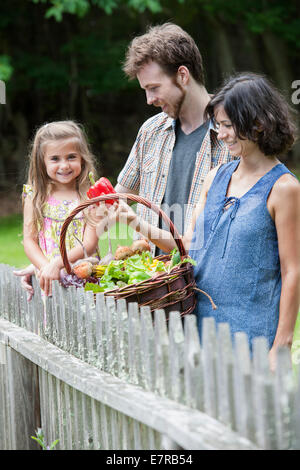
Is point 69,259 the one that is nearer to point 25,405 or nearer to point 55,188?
point 55,188

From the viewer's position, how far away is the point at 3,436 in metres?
3.49

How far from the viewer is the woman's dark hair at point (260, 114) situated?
102 inches

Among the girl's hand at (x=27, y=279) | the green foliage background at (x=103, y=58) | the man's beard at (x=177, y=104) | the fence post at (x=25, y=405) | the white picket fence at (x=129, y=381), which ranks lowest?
the fence post at (x=25, y=405)

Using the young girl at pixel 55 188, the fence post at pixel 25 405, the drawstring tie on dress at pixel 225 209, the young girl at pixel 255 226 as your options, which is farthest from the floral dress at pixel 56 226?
the drawstring tie on dress at pixel 225 209

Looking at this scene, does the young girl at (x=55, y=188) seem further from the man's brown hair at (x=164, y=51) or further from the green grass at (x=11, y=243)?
the green grass at (x=11, y=243)

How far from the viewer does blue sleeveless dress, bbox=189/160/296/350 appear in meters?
2.57

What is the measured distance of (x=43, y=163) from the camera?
153 inches

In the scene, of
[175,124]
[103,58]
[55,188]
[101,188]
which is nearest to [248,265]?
[101,188]

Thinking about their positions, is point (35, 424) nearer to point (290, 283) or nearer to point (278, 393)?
point (290, 283)

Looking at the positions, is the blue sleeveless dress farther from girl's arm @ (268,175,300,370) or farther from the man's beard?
the man's beard

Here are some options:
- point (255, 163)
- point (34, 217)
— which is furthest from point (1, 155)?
point (255, 163)

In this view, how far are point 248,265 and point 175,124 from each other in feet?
4.30

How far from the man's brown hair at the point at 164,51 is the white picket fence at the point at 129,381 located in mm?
1288

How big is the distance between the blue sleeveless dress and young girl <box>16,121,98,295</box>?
46.1 inches
